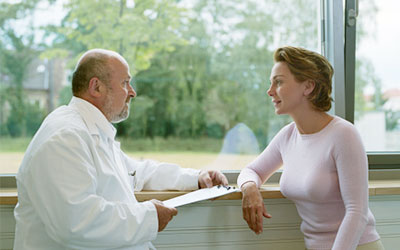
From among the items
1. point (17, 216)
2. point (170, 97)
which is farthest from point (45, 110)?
point (17, 216)

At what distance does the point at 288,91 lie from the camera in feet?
6.05

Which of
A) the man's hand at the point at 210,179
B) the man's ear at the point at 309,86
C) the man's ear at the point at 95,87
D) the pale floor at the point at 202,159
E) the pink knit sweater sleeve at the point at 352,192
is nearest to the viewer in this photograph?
the pink knit sweater sleeve at the point at 352,192

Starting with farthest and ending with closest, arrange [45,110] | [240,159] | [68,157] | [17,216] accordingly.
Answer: [240,159] < [45,110] < [17,216] < [68,157]

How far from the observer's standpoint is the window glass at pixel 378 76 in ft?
8.21

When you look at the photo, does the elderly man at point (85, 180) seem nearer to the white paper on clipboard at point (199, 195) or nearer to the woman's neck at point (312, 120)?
the white paper on clipboard at point (199, 195)

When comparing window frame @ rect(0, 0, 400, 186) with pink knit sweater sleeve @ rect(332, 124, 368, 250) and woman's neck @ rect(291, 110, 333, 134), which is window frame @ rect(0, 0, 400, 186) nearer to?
woman's neck @ rect(291, 110, 333, 134)

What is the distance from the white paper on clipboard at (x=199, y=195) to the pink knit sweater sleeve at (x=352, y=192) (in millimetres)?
492

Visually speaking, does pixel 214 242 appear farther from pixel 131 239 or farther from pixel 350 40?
pixel 350 40

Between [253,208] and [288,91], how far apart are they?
52 cm

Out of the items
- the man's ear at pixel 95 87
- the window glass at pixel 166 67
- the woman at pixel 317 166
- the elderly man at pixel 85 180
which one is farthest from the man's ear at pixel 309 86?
the man's ear at pixel 95 87

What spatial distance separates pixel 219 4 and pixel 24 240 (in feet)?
5.03

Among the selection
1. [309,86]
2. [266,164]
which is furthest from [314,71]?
[266,164]

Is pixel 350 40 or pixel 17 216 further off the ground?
pixel 350 40

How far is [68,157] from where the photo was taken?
1.44 metres
